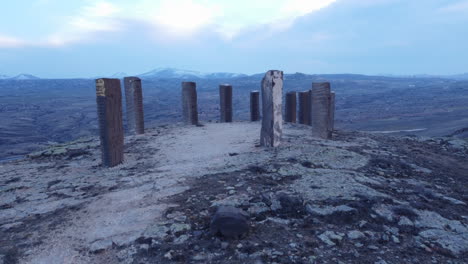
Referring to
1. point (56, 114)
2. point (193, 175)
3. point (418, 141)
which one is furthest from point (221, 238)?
point (56, 114)

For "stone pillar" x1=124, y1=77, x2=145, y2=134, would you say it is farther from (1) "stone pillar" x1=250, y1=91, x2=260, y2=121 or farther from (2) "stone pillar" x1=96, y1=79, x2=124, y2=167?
(1) "stone pillar" x1=250, y1=91, x2=260, y2=121

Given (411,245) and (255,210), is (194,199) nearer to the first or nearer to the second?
(255,210)

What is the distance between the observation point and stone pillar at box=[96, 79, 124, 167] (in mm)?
5852

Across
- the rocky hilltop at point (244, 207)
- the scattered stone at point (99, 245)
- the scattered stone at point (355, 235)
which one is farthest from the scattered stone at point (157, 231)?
the scattered stone at point (355, 235)

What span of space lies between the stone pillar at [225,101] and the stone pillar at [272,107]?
4.60 metres

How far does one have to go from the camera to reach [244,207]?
371cm

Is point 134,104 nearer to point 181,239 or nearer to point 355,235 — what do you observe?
point 181,239

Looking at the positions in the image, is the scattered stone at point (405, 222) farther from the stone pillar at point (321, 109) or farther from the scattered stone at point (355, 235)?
the stone pillar at point (321, 109)

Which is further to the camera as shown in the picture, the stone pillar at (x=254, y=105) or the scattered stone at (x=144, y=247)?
the stone pillar at (x=254, y=105)

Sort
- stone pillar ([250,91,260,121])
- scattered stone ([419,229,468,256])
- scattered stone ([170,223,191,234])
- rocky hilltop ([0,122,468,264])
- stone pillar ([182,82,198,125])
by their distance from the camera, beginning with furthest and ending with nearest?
stone pillar ([250,91,260,121]), stone pillar ([182,82,198,125]), scattered stone ([170,223,191,234]), scattered stone ([419,229,468,256]), rocky hilltop ([0,122,468,264])

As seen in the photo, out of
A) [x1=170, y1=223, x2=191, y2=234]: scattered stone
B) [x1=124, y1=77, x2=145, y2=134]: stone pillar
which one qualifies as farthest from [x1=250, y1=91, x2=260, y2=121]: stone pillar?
[x1=170, y1=223, x2=191, y2=234]: scattered stone

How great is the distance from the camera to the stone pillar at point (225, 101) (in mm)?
11148

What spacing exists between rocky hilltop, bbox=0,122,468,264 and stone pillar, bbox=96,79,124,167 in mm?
291

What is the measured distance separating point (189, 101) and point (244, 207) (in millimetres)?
6978
